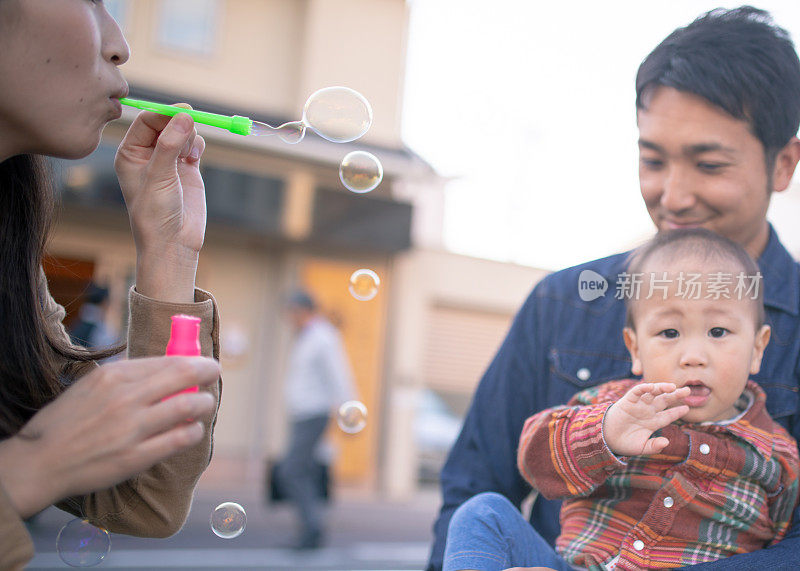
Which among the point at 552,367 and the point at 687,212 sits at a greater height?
the point at 687,212

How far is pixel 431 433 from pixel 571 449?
8837 mm

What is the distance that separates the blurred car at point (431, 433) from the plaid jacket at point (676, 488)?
8.53 meters

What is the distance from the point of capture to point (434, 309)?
10.4 meters

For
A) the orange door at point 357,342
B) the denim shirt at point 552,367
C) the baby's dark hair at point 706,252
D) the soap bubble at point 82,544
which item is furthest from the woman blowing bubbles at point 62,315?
the orange door at point 357,342

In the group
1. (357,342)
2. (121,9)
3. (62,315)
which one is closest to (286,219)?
(357,342)

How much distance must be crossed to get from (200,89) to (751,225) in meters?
8.48

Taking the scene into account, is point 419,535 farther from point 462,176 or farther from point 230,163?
point 230,163

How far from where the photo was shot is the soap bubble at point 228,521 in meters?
1.49

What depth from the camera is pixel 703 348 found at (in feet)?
3.83

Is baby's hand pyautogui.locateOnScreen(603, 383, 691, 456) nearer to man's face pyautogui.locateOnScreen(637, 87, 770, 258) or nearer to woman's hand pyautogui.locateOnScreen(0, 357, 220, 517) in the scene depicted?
man's face pyautogui.locateOnScreen(637, 87, 770, 258)

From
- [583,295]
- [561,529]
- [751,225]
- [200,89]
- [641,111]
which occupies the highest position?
[200,89]

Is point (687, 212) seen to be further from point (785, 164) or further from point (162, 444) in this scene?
point (162, 444)

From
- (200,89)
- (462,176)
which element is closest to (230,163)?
(200,89)

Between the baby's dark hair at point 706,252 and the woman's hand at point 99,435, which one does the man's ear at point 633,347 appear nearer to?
the baby's dark hair at point 706,252
